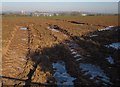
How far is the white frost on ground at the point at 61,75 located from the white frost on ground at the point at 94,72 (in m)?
0.86

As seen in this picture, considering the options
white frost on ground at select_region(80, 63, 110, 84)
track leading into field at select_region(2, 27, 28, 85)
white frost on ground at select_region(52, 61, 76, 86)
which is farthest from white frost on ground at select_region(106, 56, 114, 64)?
track leading into field at select_region(2, 27, 28, 85)

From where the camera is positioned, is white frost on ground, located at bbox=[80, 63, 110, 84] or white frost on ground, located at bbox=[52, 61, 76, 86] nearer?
white frost on ground, located at bbox=[52, 61, 76, 86]

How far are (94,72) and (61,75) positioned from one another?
147cm

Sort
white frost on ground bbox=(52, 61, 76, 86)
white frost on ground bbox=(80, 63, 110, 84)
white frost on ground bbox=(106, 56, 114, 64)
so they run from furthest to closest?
white frost on ground bbox=(106, 56, 114, 64) < white frost on ground bbox=(80, 63, 110, 84) < white frost on ground bbox=(52, 61, 76, 86)

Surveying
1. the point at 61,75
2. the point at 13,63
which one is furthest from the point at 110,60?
the point at 13,63

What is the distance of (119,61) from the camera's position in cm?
1273

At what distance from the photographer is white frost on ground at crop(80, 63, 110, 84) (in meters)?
10.1

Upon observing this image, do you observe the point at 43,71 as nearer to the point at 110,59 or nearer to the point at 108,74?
the point at 108,74

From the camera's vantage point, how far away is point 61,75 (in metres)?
10.8

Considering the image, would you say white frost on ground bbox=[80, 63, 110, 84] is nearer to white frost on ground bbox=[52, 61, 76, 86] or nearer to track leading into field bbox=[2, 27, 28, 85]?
white frost on ground bbox=[52, 61, 76, 86]

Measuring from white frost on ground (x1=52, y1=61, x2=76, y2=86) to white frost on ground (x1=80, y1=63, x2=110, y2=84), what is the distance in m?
0.86

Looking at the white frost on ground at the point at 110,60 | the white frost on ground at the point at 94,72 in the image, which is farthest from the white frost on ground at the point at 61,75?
the white frost on ground at the point at 110,60

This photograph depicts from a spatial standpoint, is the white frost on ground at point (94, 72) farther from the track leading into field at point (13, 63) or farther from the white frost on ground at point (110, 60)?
the track leading into field at point (13, 63)

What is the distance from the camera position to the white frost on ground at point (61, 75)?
9703 mm
